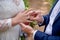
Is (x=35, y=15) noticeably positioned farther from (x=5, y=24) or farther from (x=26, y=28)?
(x=5, y=24)

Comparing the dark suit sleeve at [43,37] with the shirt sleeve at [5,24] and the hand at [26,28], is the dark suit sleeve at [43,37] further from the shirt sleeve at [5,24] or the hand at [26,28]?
the shirt sleeve at [5,24]

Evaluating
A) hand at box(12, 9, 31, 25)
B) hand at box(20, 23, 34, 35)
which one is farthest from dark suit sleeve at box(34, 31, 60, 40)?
hand at box(12, 9, 31, 25)

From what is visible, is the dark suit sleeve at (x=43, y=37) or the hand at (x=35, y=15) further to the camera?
the hand at (x=35, y=15)

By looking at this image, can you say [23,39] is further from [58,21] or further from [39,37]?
[58,21]

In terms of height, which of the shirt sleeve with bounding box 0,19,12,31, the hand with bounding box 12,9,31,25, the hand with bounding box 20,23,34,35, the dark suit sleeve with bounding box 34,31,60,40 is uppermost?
the hand with bounding box 12,9,31,25

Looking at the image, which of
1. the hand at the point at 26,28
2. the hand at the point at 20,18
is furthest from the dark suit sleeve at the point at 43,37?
the hand at the point at 20,18

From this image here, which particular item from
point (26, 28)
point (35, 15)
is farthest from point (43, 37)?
point (35, 15)

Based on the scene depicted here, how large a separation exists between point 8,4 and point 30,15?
0.79ft

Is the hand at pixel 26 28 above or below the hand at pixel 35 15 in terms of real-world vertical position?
below

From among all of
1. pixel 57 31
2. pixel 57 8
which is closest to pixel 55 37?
pixel 57 31

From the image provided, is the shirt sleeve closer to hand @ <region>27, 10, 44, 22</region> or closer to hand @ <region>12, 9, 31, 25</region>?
hand @ <region>12, 9, 31, 25</region>

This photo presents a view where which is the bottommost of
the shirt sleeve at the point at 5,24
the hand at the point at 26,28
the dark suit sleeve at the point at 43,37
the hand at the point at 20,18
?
the dark suit sleeve at the point at 43,37

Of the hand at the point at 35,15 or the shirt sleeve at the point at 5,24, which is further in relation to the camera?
the hand at the point at 35,15

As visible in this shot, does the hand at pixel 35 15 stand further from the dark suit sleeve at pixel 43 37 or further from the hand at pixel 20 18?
the dark suit sleeve at pixel 43 37
